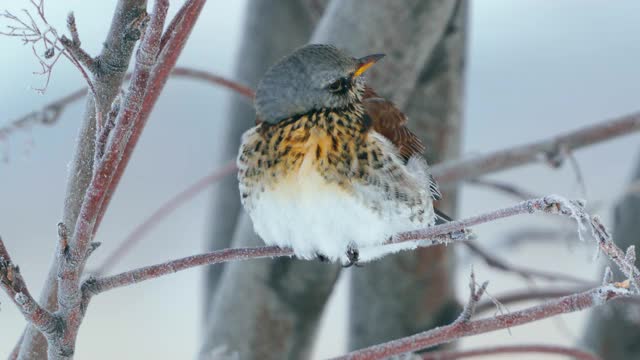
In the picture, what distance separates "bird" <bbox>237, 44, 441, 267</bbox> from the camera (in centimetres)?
130

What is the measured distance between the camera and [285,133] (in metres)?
1.37

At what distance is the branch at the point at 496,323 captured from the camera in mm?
859

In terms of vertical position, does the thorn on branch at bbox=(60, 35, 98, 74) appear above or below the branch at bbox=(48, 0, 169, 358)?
above

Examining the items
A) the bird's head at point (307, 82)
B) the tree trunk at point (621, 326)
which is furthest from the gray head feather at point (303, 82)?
the tree trunk at point (621, 326)

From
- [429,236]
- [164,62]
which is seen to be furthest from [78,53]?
[429,236]

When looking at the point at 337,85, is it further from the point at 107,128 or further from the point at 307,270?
the point at 107,128

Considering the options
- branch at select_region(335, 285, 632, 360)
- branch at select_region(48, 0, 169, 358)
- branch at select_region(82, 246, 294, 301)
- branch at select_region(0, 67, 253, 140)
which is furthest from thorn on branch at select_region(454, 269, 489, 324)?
branch at select_region(0, 67, 253, 140)

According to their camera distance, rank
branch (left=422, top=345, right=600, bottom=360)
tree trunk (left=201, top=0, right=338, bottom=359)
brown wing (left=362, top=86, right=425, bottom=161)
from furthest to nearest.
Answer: tree trunk (left=201, top=0, right=338, bottom=359)
brown wing (left=362, top=86, right=425, bottom=161)
branch (left=422, top=345, right=600, bottom=360)

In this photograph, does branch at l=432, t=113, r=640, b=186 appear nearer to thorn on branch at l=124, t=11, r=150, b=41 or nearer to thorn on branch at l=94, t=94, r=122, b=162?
thorn on branch at l=124, t=11, r=150, b=41

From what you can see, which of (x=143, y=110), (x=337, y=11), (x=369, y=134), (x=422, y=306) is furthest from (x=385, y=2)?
(x=143, y=110)

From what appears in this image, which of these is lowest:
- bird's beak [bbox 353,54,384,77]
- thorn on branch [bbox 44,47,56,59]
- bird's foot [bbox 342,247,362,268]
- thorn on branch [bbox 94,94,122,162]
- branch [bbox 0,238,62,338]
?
branch [bbox 0,238,62,338]

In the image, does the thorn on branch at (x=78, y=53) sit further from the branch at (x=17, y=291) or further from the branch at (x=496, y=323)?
the branch at (x=496, y=323)

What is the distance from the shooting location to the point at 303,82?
1.39 m

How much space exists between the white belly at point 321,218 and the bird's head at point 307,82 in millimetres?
139
